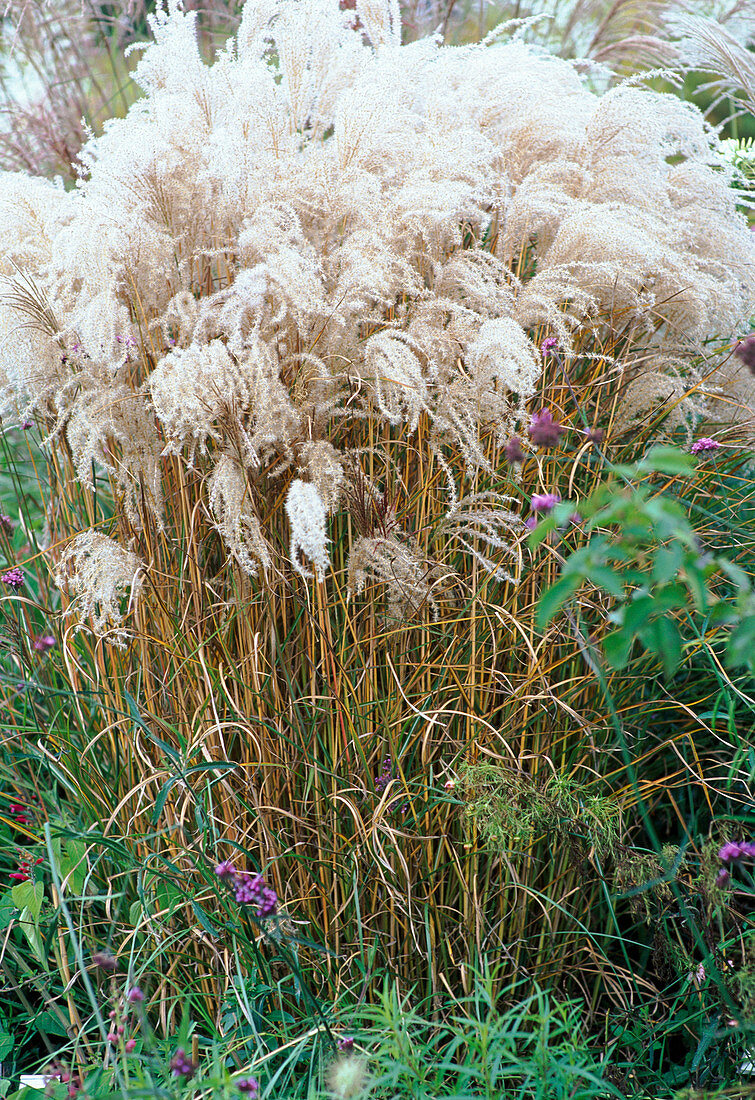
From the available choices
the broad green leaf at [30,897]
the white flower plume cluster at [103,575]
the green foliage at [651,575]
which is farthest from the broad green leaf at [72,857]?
the green foliage at [651,575]

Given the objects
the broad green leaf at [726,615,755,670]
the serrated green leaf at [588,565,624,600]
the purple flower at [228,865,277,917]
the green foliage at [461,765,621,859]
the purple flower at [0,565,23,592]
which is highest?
the serrated green leaf at [588,565,624,600]

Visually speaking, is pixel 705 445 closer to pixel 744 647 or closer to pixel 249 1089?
pixel 744 647

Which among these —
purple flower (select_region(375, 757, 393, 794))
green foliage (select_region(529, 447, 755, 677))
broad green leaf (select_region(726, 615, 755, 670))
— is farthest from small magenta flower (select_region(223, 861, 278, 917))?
broad green leaf (select_region(726, 615, 755, 670))

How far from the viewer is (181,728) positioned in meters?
1.74

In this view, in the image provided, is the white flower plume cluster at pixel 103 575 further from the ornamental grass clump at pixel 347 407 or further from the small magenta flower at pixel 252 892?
the small magenta flower at pixel 252 892

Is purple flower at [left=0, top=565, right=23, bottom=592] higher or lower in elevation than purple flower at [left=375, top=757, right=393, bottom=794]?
higher

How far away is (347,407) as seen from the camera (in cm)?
166

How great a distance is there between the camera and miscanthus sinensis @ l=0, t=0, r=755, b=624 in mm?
1424

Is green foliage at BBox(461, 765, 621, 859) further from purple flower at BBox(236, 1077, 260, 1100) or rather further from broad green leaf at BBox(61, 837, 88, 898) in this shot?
broad green leaf at BBox(61, 837, 88, 898)

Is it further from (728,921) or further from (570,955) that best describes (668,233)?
(570,955)

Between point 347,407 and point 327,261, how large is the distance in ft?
0.94

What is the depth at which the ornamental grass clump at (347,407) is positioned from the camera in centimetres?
146

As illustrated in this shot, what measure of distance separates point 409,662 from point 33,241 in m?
1.21

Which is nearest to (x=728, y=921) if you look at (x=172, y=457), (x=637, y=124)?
(x=172, y=457)
